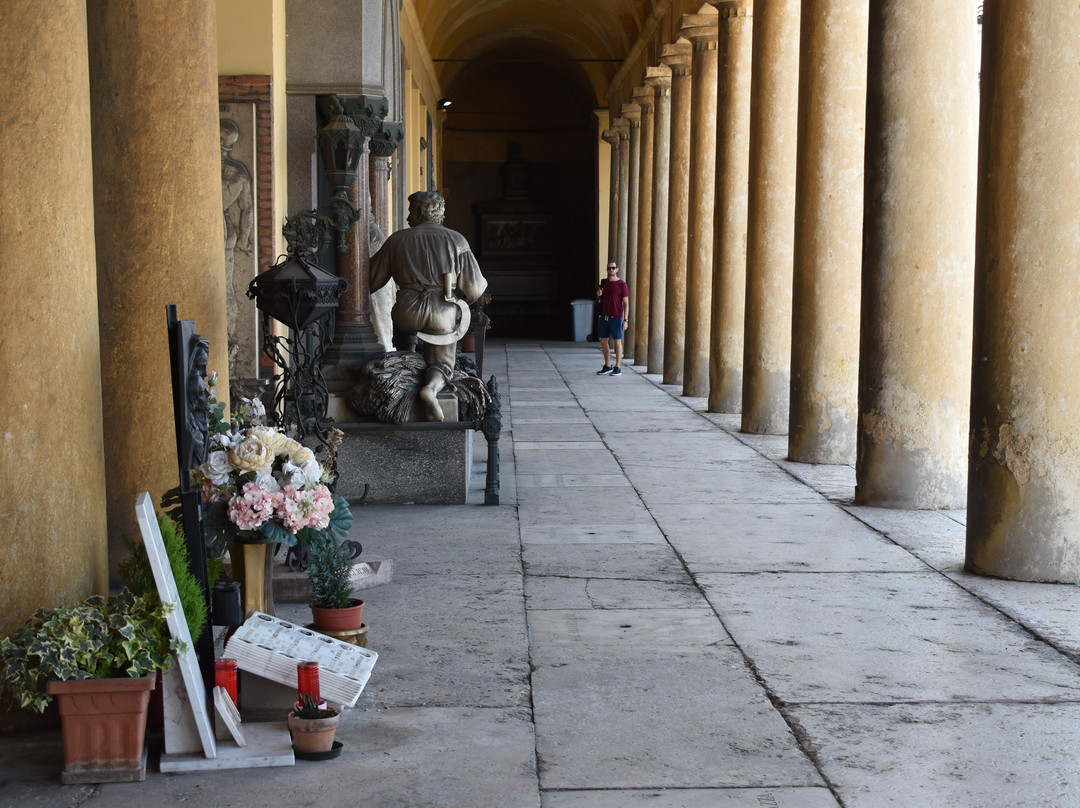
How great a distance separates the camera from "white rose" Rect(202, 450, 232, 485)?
4617 mm

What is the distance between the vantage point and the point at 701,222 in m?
16.8

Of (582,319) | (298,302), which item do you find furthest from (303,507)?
(582,319)

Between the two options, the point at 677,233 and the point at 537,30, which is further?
the point at 537,30

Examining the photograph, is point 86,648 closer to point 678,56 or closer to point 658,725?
point 658,725

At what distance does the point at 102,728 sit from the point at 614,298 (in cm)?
1680

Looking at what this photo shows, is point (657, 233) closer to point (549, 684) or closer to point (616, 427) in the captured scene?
point (616, 427)

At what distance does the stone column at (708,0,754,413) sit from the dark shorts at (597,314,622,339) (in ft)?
18.9

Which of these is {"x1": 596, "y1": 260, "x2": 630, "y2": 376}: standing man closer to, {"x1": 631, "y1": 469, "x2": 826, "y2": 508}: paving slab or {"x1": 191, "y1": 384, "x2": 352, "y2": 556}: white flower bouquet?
{"x1": 631, "y1": 469, "x2": 826, "y2": 508}: paving slab

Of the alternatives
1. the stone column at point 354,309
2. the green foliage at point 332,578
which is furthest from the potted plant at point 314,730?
the stone column at point 354,309

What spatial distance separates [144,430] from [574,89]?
3177cm

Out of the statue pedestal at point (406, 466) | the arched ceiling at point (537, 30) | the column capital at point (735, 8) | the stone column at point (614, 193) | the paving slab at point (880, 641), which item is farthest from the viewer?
the stone column at point (614, 193)

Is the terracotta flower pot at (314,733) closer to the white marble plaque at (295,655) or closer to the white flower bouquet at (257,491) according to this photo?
the white marble plaque at (295,655)

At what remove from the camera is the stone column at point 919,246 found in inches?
326

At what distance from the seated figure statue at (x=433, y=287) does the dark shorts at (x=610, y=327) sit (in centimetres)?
1168
